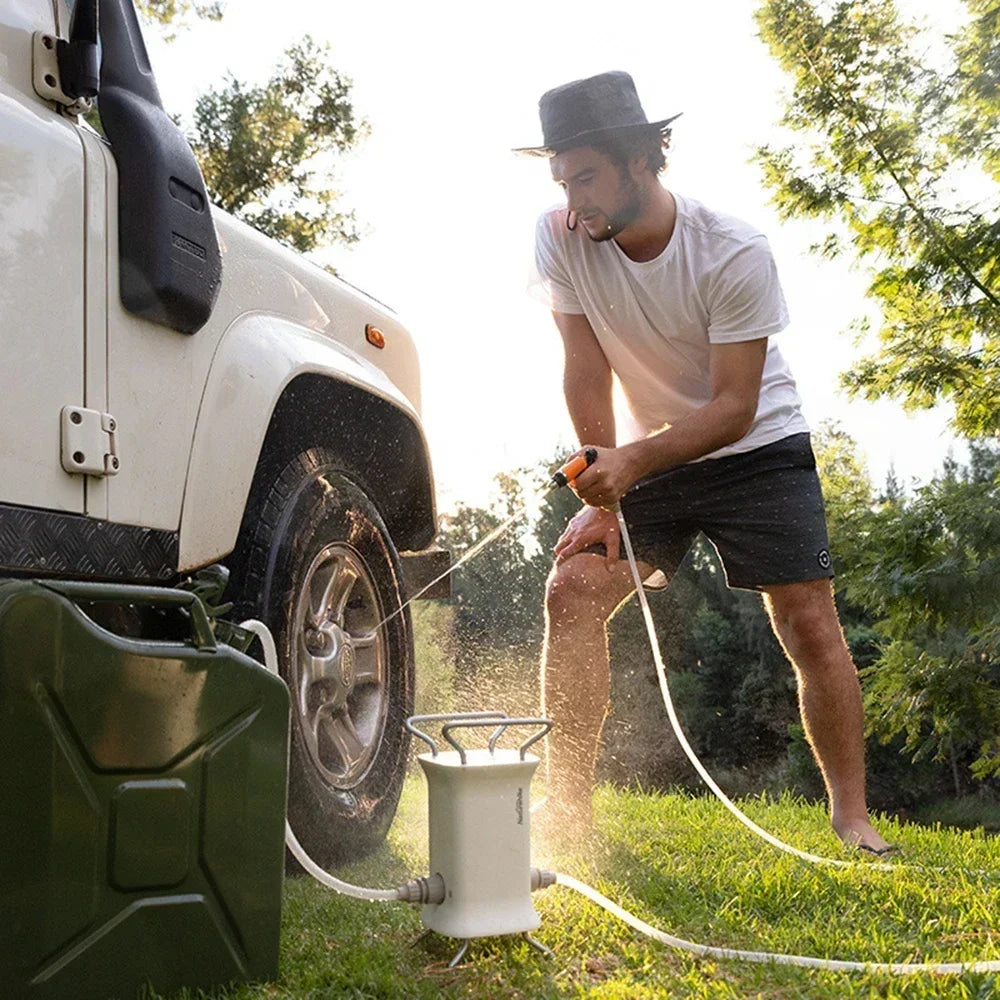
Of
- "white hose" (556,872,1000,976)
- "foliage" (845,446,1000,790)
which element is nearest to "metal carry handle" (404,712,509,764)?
"white hose" (556,872,1000,976)

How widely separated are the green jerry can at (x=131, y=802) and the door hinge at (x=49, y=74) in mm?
1041

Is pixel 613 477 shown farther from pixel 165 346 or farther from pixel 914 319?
pixel 914 319

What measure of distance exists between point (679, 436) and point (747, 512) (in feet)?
1.47

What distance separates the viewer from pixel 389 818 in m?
3.51

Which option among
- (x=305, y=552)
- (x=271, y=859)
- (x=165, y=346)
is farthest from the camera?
(x=305, y=552)

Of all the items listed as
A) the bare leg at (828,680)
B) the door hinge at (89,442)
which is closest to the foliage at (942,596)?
the bare leg at (828,680)

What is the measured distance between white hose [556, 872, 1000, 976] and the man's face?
2104 millimetres

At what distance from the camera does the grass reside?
2.18 metres

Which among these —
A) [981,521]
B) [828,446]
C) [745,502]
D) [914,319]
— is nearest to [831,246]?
[914,319]

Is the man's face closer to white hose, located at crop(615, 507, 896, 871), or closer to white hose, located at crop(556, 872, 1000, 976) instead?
white hose, located at crop(615, 507, 896, 871)

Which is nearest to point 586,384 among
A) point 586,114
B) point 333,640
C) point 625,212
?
point 625,212

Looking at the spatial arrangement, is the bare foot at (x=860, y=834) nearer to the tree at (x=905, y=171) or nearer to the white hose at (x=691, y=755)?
the white hose at (x=691, y=755)

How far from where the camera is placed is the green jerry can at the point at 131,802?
6.29 feet

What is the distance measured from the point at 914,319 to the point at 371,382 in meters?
8.93
